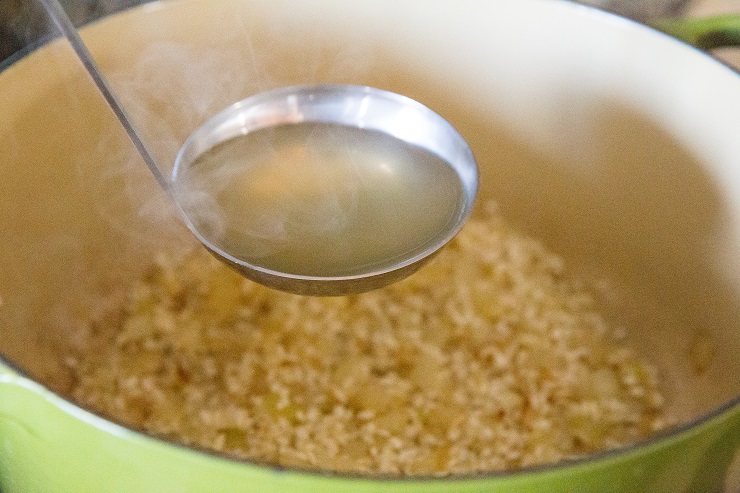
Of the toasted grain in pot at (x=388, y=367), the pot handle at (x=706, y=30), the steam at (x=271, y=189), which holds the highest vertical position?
the steam at (x=271, y=189)

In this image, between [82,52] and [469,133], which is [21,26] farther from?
[469,133]

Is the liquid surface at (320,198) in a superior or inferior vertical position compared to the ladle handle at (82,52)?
inferior

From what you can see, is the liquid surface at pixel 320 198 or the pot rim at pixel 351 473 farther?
the liquid surface at pixel 320 198

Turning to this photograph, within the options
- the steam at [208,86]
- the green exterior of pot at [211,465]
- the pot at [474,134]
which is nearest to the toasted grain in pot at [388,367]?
the pot at [474,134]

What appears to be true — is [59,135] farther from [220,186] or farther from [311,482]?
[311,482]

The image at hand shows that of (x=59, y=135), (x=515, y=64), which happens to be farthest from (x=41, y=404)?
(x=515, y=64)

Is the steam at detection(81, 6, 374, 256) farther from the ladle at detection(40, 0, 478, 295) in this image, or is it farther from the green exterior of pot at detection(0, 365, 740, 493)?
the green exterior of pot at detection(0, 365, 740, 493)

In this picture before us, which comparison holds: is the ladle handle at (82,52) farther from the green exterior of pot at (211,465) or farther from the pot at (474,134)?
the green exterior of pot at (211,465)
